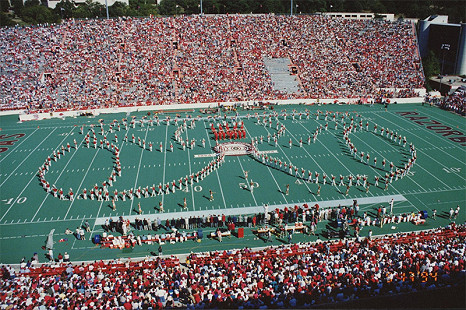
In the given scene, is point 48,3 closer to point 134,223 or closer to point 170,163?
point 170,163

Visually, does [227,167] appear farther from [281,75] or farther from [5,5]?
[5,5]

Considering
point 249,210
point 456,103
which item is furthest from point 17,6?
point 249,210

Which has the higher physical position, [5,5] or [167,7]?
[5,5]

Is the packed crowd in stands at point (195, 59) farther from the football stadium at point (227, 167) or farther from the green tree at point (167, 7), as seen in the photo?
the green tree at point (167, 7)

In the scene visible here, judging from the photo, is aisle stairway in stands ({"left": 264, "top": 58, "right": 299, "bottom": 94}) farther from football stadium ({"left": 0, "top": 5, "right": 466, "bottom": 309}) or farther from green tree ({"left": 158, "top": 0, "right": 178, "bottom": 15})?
green tree ({"left": 158, "top": 0, "right": 178, "bottom": 15})

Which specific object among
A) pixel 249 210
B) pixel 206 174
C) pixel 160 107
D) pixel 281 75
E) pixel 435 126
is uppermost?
pixel 281 75

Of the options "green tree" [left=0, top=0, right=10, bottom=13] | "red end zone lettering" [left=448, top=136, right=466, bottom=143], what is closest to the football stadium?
"red end zone lettering" [left=448, top=136, right=466, bottom=143]

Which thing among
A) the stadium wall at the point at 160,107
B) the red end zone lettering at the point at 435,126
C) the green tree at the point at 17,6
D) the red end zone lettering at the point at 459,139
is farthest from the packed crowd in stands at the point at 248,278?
the green tree at the point at 17,6
